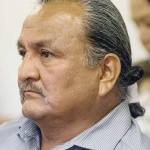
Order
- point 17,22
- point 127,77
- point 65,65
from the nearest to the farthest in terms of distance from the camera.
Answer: point 65,65
point 127,77
point 17,22

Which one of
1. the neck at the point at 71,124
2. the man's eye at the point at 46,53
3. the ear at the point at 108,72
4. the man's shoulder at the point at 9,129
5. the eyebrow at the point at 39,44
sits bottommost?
the man's shoulder at the point at 9,129

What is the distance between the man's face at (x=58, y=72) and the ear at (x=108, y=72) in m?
0.02

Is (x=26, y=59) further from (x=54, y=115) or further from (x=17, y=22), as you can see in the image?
(x=17, y=22)

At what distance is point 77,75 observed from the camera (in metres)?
→ 1.54

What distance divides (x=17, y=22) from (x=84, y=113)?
1.55 m

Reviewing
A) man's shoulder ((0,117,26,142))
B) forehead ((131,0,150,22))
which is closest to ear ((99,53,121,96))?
man's shoulder ((0,117,26,142))

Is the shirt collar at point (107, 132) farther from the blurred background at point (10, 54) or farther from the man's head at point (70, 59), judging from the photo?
the blurred background at point (10, 54)

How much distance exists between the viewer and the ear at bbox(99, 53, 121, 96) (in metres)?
1.57

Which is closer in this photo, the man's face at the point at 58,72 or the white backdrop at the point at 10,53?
the man's face at the point at 58,72

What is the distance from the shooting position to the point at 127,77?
166cm

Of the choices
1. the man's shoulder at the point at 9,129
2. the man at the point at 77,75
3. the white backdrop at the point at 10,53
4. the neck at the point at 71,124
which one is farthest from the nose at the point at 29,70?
the white backdrop at the point at 10,53

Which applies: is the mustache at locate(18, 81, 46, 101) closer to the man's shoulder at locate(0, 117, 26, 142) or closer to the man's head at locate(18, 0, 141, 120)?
the man's head at locate(18, 0, 141, 120)

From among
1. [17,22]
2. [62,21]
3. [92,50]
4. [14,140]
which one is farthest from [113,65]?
[17,22]

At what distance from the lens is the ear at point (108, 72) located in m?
1.57
